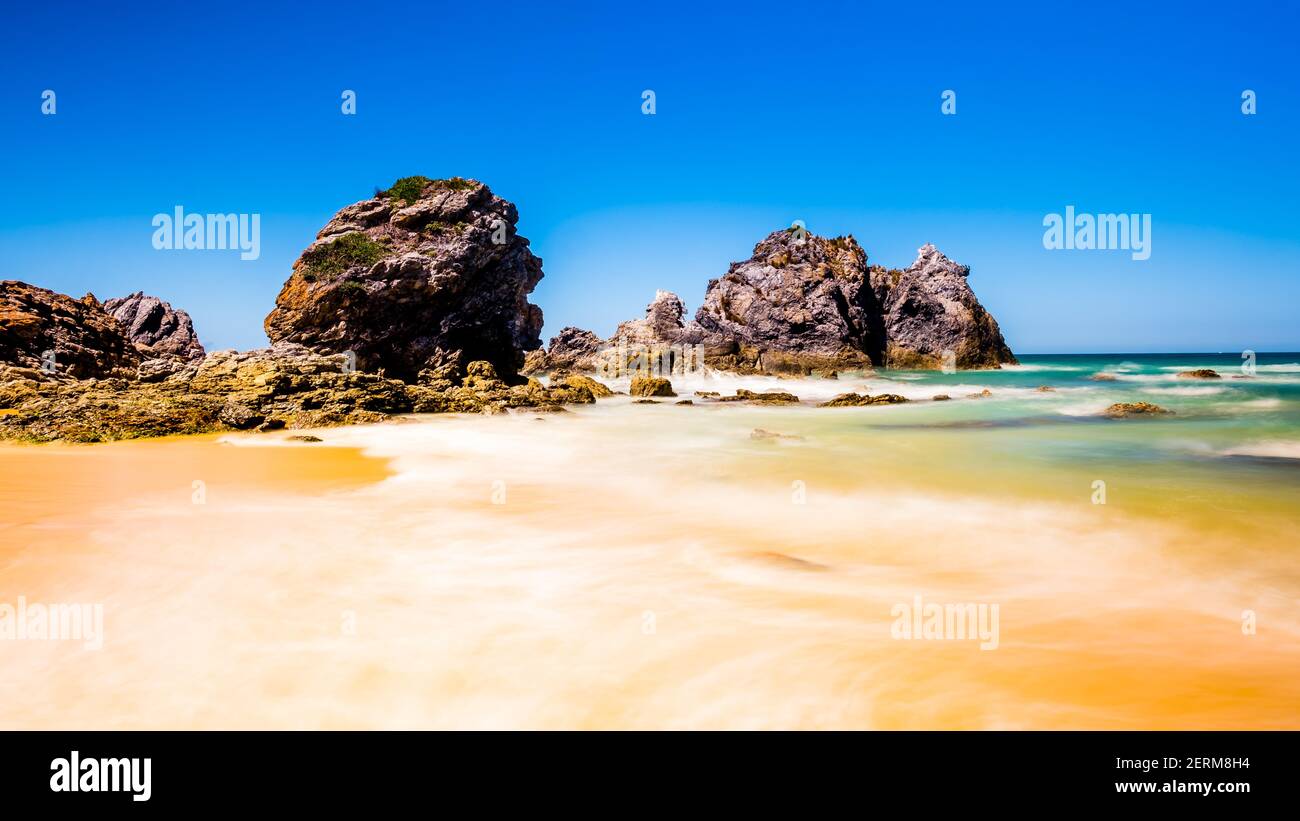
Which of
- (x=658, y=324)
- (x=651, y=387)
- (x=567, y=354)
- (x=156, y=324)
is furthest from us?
(x=658, y=324)

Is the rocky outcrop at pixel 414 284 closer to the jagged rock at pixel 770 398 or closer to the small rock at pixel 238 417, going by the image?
the jagged rock at pixel 770 398

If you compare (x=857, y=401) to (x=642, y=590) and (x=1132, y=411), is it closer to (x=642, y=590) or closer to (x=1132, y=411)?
(x=1132, y=411)

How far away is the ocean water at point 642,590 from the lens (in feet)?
10.5

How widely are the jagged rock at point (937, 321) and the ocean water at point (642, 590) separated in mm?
49370

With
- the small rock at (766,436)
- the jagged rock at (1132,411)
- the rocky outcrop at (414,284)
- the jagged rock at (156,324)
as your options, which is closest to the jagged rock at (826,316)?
the rocky outcrop at (414,284)

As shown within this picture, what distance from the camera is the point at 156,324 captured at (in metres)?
31.9

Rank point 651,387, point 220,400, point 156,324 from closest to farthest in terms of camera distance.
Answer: point 220,400 → point 651,387 → point 156,324

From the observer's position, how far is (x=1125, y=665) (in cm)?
362

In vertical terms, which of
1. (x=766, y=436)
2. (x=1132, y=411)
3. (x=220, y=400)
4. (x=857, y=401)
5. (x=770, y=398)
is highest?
(x=220, y=400)

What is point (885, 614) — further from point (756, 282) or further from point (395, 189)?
point (756, 282)

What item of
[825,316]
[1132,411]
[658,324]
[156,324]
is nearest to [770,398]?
[1132,411]

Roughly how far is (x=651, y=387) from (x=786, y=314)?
26.1m
